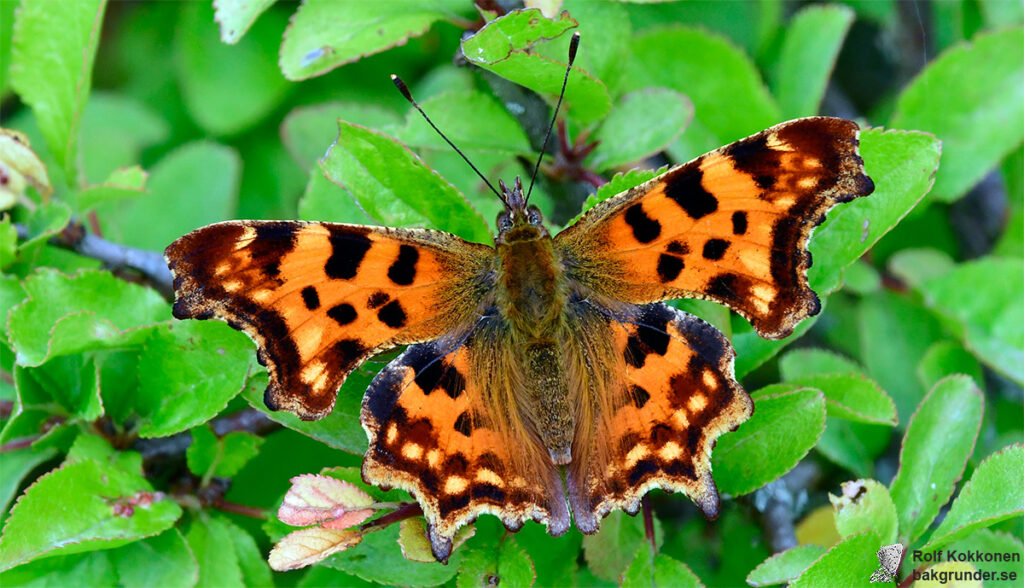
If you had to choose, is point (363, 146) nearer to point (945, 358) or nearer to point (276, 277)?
point (276, 277)

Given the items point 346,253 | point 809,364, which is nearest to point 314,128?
point 346,253

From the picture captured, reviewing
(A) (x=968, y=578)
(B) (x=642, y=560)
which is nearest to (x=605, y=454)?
(B) (x=642, y=560)

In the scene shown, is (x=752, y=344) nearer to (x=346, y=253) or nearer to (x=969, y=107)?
(x=346, y=253)

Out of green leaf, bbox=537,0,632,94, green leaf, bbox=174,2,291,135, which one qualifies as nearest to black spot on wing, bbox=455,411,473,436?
green leaf, bbox=537,0,632,94

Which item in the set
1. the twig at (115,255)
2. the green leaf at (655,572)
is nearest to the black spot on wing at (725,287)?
the green leaf at (655,572)

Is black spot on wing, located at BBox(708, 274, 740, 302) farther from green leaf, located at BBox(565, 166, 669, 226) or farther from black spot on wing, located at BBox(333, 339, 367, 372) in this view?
black spot on wing, located at BBox(333, 339, 367, 372)

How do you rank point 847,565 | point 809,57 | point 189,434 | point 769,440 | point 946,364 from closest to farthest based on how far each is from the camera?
point 847,565 → point 769,440 → point 189,434 → point 946,364 → point 809,57

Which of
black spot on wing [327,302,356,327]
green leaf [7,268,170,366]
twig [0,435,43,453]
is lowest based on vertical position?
twig [0,435,43,453]
